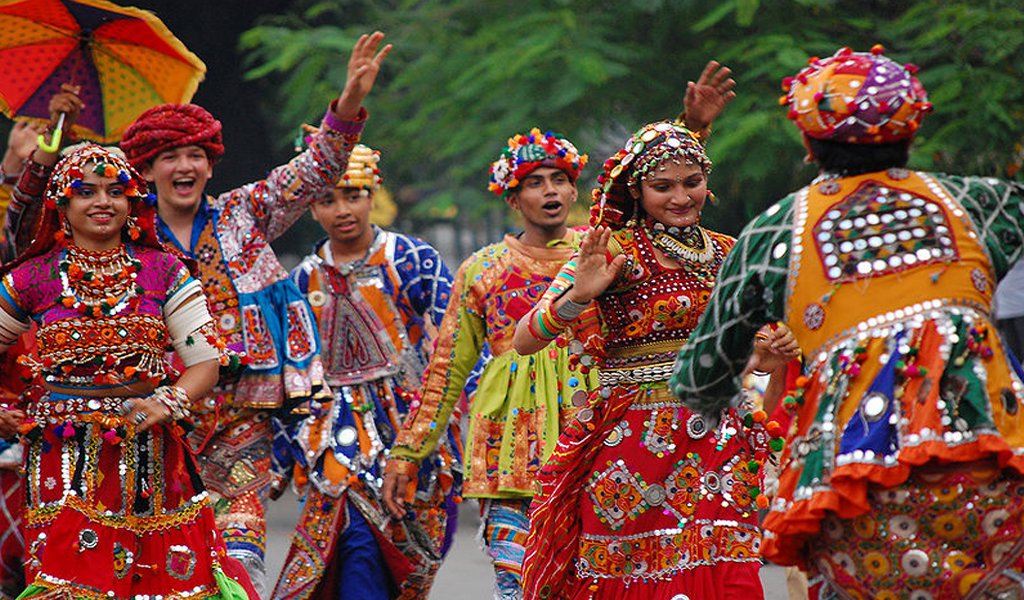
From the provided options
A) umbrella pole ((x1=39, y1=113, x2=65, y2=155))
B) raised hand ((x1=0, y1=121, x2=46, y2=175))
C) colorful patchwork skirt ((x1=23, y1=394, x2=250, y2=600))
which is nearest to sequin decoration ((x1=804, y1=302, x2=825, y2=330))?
colorful patchwork skirt ((x1=23, y1=394, x2=250, y2=600))

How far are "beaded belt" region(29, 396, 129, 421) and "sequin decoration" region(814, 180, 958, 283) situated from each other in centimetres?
292

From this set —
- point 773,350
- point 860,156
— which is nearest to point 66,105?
point 773,350

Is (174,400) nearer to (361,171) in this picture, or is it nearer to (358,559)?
(358,559)

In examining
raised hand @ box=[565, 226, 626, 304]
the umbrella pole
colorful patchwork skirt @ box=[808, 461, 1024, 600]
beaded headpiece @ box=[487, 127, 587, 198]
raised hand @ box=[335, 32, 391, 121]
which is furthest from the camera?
beaded headpiece @ box=[487, 127, 587, 198]

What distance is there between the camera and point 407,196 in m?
19.4

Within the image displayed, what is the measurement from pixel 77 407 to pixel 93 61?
2.17 meters

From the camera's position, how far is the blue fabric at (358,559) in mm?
8234

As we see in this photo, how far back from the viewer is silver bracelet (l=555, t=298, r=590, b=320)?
19.6 feet

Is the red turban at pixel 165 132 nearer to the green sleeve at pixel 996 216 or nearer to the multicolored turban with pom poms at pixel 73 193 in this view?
the multicolored turban with pom poms at pixel 73 193

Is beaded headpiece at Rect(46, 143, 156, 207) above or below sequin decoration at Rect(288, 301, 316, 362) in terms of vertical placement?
above

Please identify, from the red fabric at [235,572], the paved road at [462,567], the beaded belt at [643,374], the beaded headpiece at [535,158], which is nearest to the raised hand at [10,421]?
the red fabric at [235,572]

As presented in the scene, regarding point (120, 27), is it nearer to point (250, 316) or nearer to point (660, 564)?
point (250, 316)

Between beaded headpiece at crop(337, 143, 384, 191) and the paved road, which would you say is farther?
the paved road

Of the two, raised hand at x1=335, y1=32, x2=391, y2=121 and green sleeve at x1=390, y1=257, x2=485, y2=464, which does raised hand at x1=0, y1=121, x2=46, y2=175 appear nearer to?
raised hand at x1=335, y1=32, x2=391, y2=121
